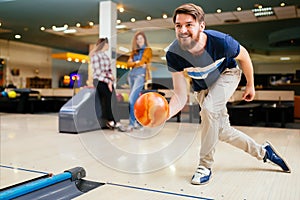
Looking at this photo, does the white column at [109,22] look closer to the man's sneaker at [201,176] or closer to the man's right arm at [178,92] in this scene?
the man's right arm at [178,92]

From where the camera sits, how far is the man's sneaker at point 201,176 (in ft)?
5.16

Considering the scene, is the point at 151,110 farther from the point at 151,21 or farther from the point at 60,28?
the point at 60,28

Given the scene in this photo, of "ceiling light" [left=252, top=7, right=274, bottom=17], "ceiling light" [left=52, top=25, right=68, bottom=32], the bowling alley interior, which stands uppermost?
"ceiling light" [left=52, top=25, right=68, bottom=32]

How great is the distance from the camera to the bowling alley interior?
1.53 meters

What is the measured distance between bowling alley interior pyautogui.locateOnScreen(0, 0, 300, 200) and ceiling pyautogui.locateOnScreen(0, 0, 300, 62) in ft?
0.09

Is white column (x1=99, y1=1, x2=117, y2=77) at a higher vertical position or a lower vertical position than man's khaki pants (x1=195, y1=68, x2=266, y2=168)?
higher

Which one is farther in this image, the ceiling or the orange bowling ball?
the ceiling

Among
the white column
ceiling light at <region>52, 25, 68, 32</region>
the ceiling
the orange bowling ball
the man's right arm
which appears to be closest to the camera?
the orange bowling ball

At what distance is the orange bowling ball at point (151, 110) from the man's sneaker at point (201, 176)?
1.29ft

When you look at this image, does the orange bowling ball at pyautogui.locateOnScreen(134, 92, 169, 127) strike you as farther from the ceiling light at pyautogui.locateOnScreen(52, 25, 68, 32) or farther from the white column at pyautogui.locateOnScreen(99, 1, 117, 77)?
the ceiling light at pyautogui.locateOnScreen(52, 25, 68, 32)

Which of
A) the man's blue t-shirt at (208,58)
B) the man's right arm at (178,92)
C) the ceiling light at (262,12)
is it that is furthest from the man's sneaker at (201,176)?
the ceiling light at (262,12)

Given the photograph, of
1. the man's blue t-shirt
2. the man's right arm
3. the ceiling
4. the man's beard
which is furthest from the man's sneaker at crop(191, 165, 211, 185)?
the ceiling

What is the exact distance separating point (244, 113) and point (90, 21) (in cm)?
394

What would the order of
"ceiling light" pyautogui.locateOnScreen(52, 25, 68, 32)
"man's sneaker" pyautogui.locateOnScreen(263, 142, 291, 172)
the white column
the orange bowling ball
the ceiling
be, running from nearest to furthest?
the orange bowling ball < "man's sneaker" pyautogui.locateOnScreen(263, 142, 291, 172) < the ceiling < the white column < "ceiling light" pyautogui.locateOnScreen(52, 25, 68, 32)
